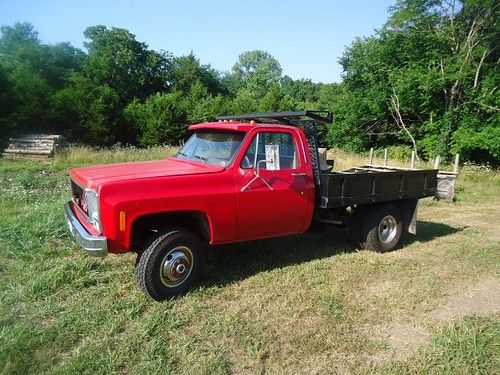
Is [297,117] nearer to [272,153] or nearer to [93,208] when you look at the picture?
[272,153]

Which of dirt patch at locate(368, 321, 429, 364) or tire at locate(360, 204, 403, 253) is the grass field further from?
tire at locate(360, 204, 403, 253)

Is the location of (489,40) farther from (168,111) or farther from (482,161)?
(168,111)

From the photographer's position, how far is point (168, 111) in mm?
25188

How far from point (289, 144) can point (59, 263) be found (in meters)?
3.29

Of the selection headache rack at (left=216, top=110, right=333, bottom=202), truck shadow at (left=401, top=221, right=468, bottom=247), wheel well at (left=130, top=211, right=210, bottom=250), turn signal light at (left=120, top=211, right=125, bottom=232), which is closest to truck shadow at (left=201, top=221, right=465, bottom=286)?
truck shadow at (left=401, top=221, right=468, bottom=247)

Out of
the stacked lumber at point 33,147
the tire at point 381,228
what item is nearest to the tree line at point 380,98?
the stacked lumber at point 33,147

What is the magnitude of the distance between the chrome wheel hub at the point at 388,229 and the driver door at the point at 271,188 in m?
1.81

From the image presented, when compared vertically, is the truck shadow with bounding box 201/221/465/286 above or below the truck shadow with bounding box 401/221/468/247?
above

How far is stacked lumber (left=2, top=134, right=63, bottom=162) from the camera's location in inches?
686

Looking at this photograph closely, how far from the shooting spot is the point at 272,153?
4781 millimetres

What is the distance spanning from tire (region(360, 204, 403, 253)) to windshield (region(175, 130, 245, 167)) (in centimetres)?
266

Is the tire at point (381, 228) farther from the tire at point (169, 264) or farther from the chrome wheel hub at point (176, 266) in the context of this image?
the chrome wheel hub at point (176, 266)

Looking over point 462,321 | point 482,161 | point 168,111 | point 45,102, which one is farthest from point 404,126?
point 462,321

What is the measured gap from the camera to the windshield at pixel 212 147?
5.04m
